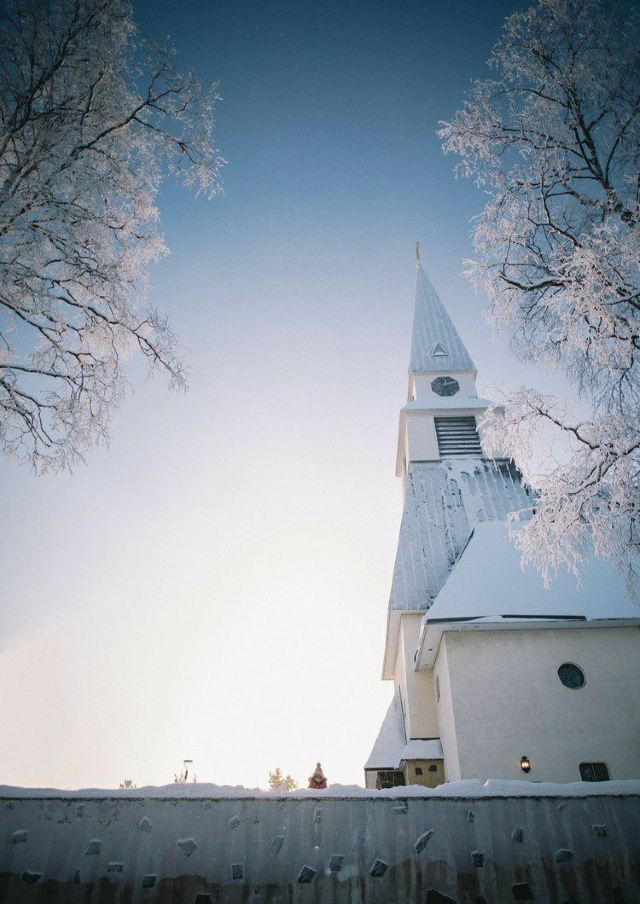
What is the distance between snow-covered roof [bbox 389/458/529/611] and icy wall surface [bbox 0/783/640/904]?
11.5 meters

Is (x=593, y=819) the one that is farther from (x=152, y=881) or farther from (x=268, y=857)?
(x=152, y=881)

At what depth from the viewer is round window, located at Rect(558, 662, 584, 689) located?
37.1 feet

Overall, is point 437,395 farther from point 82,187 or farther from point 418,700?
point 82,187

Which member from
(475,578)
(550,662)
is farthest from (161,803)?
(475,578)

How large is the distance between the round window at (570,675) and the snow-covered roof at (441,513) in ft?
16.0

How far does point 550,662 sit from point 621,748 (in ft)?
6.91

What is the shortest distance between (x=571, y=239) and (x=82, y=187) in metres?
7.95

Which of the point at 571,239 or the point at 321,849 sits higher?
the point at 571,239

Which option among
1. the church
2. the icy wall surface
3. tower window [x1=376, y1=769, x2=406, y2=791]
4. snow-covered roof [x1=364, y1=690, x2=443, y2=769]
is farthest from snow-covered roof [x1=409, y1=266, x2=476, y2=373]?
the icy wall surface

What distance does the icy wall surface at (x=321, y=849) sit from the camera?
4.11 meters

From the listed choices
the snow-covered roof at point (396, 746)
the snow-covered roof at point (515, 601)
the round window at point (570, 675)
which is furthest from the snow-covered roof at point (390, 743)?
the round window at point (570, 675)

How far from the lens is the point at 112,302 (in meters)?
7.97

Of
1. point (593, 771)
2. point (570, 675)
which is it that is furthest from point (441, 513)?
point (593, 771)

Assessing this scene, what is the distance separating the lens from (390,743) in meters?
14.7
